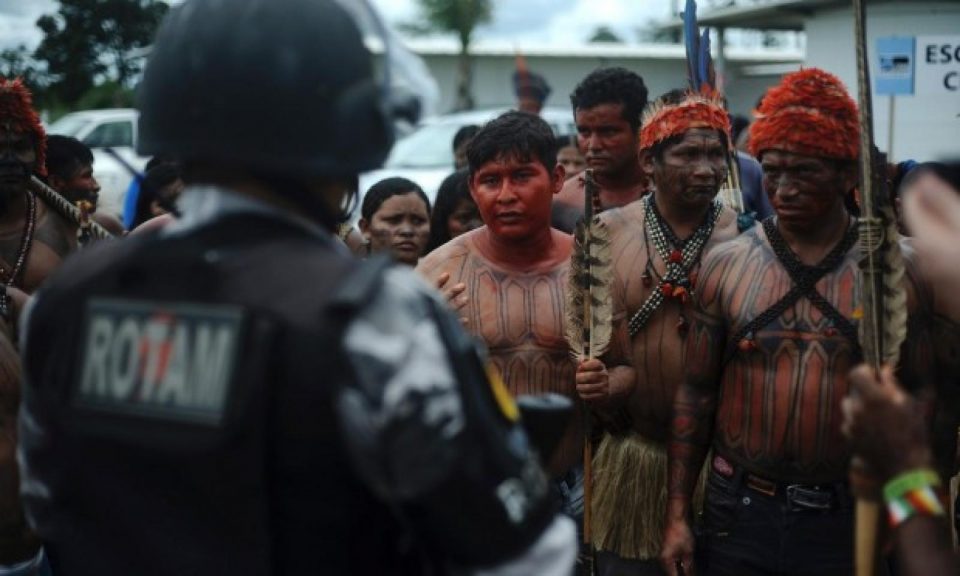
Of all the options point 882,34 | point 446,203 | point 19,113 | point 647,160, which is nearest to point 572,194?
point 446,203

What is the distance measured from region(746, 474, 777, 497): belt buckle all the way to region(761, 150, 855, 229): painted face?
2.86 feet

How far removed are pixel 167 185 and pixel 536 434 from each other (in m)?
4.68

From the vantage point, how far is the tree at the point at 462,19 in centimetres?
3581

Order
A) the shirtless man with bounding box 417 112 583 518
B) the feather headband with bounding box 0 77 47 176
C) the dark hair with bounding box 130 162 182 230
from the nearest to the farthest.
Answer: the shirtless man with bounding box 417 112 583 518
the feather headband with bounding box 0 77 47 176
the dark hair with bounding box 130 162 182 230

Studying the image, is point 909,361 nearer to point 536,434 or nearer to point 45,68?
point 536,434

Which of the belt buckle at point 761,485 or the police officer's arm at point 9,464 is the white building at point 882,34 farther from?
the police officer's arm at point 9,464

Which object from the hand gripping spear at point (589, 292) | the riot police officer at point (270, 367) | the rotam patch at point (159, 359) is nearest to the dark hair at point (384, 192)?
the hand gripping spear at point (589, 292)

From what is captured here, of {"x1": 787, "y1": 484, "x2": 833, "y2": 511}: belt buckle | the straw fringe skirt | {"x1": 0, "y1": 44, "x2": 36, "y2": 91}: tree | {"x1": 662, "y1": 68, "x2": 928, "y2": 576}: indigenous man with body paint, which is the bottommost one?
the straw fringe skirt

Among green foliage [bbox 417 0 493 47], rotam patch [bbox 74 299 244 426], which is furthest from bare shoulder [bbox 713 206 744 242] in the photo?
green foliage [bbox 417 0 493 47]

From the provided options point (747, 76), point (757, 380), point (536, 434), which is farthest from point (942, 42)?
point (747, 76)

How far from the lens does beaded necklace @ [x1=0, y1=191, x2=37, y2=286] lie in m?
5.56

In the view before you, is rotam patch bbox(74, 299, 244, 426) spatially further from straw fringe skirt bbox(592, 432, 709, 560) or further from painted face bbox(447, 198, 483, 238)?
painted face bbox(447, 198, 483, 238)

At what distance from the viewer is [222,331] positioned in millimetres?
1969

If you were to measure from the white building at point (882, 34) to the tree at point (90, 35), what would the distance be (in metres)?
6.72
